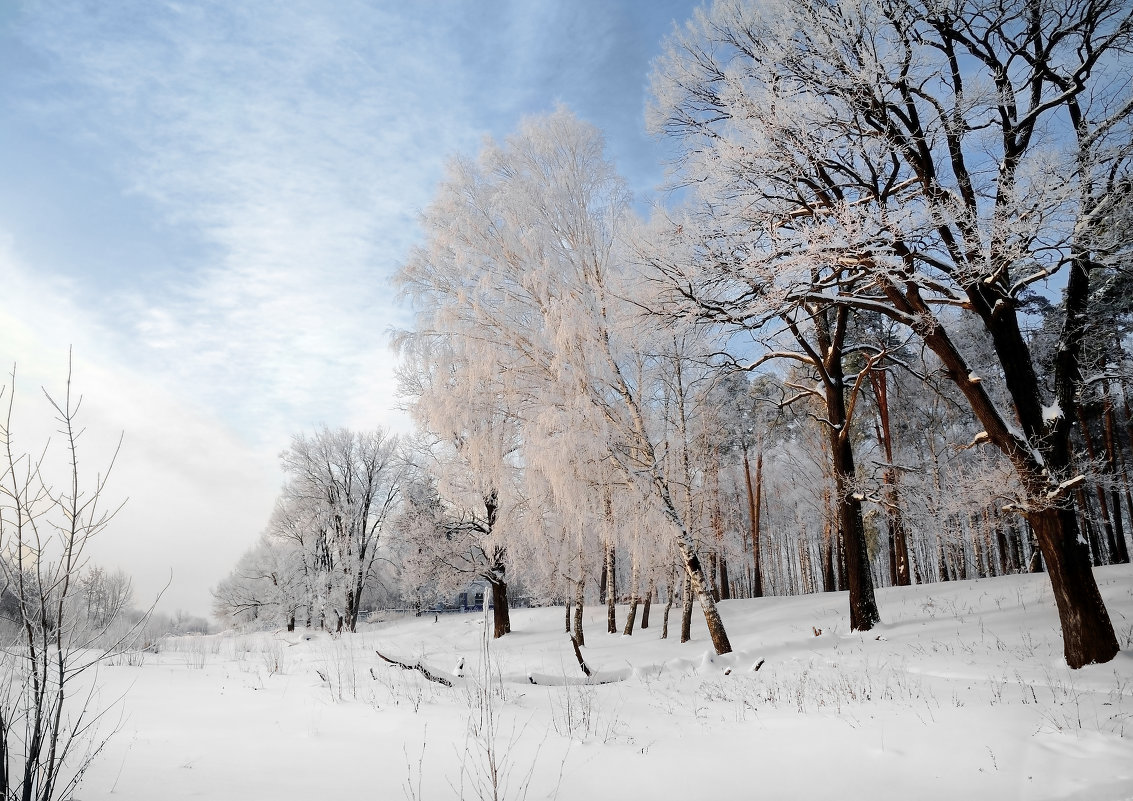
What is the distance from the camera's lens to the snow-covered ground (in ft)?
12.3

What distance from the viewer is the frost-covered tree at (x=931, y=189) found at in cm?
661

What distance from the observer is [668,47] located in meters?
8.98

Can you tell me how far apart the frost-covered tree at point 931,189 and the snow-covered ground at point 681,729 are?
2183 mm

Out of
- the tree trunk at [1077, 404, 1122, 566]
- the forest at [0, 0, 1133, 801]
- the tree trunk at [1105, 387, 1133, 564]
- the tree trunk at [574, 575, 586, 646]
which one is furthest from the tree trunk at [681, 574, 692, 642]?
the tree trunk at [1105, 387, 1133, 564]

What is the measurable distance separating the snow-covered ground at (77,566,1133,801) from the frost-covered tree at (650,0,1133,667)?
218 cm

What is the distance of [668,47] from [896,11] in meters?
3.20

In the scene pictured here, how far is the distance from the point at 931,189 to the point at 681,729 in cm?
706

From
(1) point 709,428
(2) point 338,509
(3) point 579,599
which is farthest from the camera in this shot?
(2) point 338,509

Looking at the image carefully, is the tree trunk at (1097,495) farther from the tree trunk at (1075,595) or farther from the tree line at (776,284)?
the tree trunk at (1075,595)

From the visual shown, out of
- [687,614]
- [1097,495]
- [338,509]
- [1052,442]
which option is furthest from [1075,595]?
[338,509]

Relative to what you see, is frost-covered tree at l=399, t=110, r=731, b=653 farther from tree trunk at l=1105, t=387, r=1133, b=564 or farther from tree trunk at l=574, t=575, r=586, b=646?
tree trunk at l=1105, t=387, r=1133, b=564

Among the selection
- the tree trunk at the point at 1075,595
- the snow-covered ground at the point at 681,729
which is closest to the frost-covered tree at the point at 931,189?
the tree trunk at the point at 1075,595

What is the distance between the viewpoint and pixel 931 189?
7332mm

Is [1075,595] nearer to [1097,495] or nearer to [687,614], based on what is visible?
[687,614]
